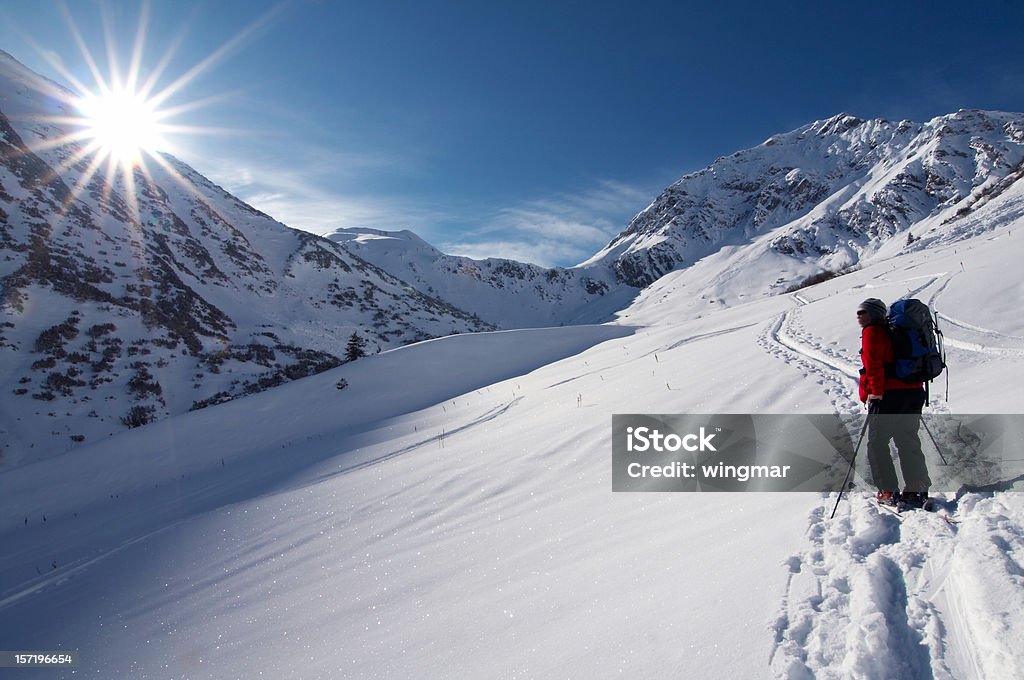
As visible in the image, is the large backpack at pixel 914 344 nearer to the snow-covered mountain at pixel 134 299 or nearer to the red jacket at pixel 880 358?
the red jacket at pixel 880 358

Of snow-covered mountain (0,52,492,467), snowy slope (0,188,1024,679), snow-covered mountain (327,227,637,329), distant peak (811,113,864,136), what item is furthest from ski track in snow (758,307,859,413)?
distant peak (811,113,864,136)

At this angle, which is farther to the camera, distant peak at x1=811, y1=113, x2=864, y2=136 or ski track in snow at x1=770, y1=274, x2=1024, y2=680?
distant peak at x1=811, y1=113, x2=864, y2=136

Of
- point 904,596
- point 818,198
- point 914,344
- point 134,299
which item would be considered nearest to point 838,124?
point 818,198

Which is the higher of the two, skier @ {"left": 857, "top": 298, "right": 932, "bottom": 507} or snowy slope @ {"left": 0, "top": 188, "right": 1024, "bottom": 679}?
skier @ {"left": 857, "top": 298, "right": 932, "bottom": 507}

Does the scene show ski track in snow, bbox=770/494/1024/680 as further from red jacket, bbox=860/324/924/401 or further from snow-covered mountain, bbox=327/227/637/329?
snow-covered mountain, bbox=327/227/637/329

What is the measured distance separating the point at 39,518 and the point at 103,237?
38.4 m

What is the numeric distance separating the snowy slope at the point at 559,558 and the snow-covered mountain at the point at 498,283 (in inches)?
3481

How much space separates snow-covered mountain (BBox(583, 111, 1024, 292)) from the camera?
8100cm

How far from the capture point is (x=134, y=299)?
115 ft

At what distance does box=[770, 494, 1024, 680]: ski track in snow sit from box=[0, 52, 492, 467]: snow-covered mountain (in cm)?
3076

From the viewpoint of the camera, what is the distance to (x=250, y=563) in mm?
5789

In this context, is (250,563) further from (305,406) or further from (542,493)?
(305,406)

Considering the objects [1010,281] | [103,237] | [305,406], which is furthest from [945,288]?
[103,237]

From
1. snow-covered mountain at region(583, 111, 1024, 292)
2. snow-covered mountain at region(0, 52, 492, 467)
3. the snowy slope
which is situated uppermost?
snow-covered mountain at region(583, 111, 1024, 292)
